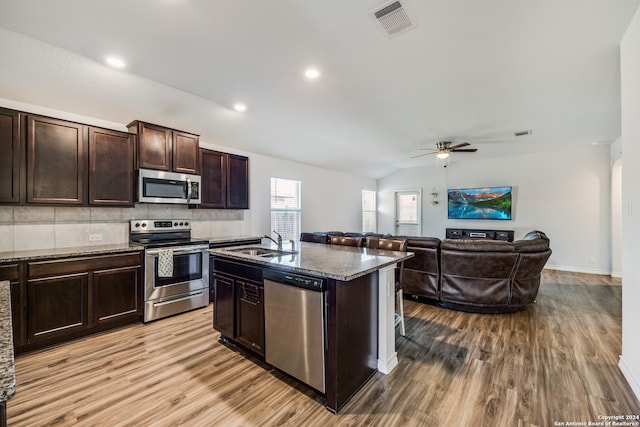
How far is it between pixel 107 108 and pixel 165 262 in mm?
2005

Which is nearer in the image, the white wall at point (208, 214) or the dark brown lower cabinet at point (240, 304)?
the dark brown lower cabinet at point (240, 304)

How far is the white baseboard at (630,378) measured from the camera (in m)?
1.99

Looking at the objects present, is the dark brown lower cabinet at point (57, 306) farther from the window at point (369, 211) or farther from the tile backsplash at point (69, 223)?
the window at point (369, 211)

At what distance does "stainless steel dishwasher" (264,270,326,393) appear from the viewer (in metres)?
1.96

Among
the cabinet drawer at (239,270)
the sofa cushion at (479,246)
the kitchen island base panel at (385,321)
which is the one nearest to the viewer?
the kitchen island base panel at (385,321)

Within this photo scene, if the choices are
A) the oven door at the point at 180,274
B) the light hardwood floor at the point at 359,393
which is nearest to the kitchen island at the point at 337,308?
the light hardwood floor at the point at 359,393

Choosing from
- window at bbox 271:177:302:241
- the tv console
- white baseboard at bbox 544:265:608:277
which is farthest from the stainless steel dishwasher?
white baseboard at bbox 544:265:608:277

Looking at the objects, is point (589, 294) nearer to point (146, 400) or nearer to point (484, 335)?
point (484, 335)

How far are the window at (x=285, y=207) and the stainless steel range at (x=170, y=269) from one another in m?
2.02

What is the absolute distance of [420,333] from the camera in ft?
10.1

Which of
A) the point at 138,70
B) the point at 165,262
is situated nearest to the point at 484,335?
the point at 165,262

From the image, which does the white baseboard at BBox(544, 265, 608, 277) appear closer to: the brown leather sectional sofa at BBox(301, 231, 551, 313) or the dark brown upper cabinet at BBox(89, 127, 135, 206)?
the brown leather sectional sofa at BBox(301, 231, 551, 313)

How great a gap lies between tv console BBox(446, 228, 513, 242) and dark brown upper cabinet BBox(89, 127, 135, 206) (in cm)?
715

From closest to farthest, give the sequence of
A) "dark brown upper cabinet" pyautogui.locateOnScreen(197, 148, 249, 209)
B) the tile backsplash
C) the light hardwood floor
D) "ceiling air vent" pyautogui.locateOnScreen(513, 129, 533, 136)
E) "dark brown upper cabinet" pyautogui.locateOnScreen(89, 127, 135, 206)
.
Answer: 1. the light hardwood floor
2. the tile backsplash
3. "dark brown upper cabinet" pyautogui.locateOnScreen(89, 127, 135, 206)
4. "dark brown upper cabinet" pyautogui.locateOnScreen(197, 148, 249, 209)
5. "ceiling air vent" pyautogui.locateOnScreen(513, 129, 533, 136)
